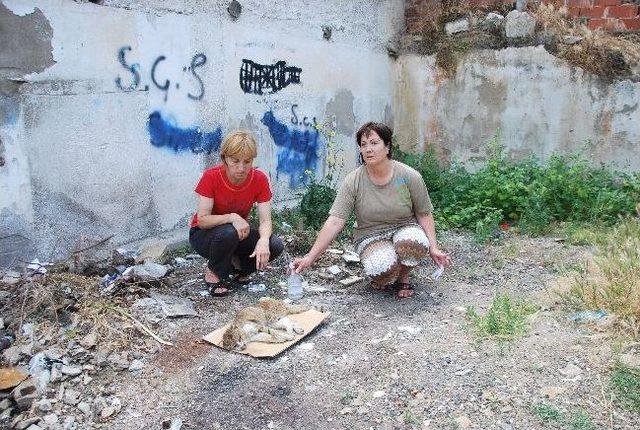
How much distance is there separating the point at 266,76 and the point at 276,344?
10.7ft

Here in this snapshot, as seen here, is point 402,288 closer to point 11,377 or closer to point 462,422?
point 462,422

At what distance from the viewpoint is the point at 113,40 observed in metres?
4.20

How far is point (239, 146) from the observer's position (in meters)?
3.60

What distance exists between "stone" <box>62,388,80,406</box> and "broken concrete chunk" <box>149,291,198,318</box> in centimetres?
85

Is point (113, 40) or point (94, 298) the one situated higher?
point (113, 40)

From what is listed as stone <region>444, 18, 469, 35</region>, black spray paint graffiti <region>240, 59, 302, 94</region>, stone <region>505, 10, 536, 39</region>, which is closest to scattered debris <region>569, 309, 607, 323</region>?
black spray paint graffiti <region>240, 59, 302, 94</region>

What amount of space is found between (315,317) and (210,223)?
965 millimetres

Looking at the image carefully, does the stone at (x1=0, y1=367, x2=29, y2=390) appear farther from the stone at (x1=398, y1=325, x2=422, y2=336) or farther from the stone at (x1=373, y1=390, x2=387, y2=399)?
the stone at (x1=398, y1=325, x2=422, y2=336)

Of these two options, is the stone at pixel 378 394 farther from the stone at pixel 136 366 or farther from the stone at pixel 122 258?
the stone at pixel 122 258

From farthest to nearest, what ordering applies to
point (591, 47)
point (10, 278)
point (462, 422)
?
point (591, 47), point (10, 278), point (462, 422)

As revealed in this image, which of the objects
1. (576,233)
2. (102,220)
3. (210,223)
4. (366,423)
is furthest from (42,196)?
(576,233)

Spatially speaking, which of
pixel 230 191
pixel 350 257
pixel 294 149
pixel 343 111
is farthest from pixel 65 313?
pixel 343 111

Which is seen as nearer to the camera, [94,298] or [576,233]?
[94,298]

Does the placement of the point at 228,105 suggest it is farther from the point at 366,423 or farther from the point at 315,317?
the point at 366,423
